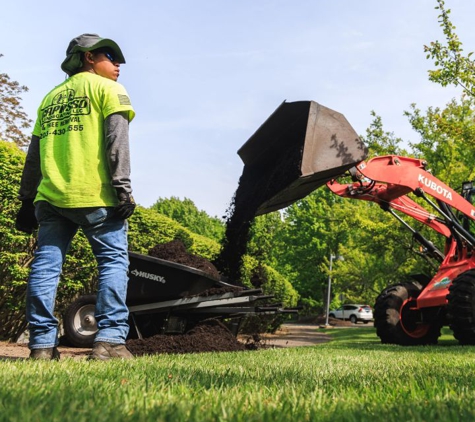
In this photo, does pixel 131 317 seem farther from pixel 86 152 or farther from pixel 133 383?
pixel 133 383

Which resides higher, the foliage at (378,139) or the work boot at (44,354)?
the foliage at (378,139)

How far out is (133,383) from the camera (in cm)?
242

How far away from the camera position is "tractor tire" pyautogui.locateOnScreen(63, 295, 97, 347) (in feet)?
23.0

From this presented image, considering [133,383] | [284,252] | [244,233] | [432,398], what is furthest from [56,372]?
[284,252]

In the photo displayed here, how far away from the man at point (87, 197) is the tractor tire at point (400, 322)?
6808mm

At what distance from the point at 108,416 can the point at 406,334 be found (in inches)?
362

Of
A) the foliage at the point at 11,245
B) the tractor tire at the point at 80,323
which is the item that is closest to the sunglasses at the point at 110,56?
the foliage at the point at 11,245

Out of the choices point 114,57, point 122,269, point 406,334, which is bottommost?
point 406,334

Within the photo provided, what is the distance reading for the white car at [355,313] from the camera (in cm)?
4228

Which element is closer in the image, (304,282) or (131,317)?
(131,317)

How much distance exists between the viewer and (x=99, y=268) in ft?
12.9

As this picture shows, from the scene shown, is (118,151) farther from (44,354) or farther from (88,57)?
(44,354)

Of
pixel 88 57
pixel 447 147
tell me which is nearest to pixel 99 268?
pixel 88 57

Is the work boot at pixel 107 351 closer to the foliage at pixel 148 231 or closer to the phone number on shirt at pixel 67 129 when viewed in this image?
the phone number on shirt at pixel 67 129
